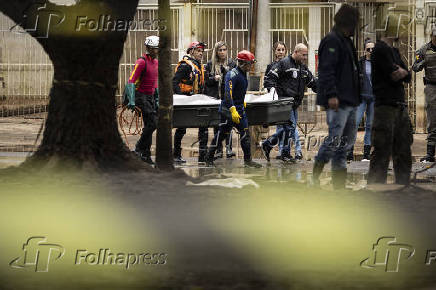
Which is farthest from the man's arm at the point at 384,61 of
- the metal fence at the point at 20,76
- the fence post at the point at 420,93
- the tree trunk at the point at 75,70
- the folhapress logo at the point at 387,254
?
the metal fence at the point at 20,76

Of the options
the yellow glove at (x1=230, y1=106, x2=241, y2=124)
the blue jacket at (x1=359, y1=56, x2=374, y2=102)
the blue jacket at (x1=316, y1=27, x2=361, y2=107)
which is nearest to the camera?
the blue jacket at (x1=316, y1=27, x2=361, y2=107)

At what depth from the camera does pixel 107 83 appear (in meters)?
10.7

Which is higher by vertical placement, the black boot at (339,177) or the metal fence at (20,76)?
the metal fence at (20,76)

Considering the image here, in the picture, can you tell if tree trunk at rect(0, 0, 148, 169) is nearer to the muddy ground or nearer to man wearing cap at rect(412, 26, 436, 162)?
the muddy ground

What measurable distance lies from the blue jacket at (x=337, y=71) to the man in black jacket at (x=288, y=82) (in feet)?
14.9

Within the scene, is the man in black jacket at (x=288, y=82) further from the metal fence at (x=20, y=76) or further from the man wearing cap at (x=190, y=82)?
the metal fence at (x=20, y=76)

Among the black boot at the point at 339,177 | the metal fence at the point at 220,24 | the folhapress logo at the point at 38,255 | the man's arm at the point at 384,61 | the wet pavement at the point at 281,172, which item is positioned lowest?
the wet pavement at the point at 281,172

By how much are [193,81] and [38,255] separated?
7704mm

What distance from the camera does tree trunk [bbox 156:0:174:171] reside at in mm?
11438

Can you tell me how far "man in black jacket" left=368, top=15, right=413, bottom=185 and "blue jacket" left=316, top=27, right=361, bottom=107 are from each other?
1.13 ft

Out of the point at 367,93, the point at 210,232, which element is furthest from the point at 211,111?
the point at 210,232

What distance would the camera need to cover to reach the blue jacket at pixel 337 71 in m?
9.70

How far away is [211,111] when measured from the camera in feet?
45.4

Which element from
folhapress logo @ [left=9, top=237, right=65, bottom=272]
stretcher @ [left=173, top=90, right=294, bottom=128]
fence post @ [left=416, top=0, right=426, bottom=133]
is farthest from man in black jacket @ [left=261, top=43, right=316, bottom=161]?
folhapress logo @ [left=9, top=237, right=65, bottom=272]
